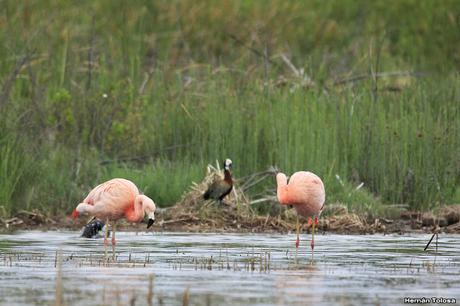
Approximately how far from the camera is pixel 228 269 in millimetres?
11398

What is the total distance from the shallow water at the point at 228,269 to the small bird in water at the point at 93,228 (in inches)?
5.8

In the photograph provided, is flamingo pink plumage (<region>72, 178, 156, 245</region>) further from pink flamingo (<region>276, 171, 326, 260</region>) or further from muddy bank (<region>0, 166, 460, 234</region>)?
muddy bank (<region>0, 166, 460, 234</region>)

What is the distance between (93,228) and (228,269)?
14.4 ft

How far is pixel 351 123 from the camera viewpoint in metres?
17.8

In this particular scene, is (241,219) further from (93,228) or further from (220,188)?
(93,228)

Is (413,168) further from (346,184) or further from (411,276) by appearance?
(411,276)

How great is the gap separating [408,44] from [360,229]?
33.4 feet

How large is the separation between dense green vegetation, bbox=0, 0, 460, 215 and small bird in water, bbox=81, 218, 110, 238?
1.30m

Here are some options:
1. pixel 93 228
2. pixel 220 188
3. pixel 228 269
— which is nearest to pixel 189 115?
pixel 220 188

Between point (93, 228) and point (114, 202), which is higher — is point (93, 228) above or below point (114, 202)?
below

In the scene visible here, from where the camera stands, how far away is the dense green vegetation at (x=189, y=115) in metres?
17.3

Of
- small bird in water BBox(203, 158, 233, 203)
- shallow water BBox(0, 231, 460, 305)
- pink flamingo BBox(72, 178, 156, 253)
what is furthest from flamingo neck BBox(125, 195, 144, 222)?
small bird in water BBox(203, 158, 233, 203)

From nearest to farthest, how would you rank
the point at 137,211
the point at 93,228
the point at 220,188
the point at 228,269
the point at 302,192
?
1. the point at 228,269
2. the point at 137,211
3. the point at 302,192
4. the point at 93,228
5. the point at 220,188

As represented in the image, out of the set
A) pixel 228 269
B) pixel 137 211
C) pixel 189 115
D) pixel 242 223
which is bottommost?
pixel 228 269
